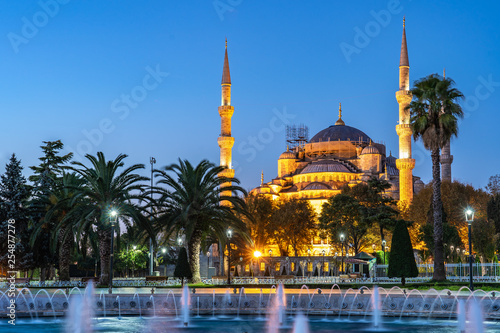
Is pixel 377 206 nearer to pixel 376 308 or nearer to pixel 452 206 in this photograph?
pixel 452 206

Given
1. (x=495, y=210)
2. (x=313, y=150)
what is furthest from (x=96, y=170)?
(x=313, y=150)

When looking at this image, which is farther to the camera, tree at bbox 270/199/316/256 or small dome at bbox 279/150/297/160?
small dome at bbox 279/150/297/160

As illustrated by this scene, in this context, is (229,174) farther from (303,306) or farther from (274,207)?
(303,306)

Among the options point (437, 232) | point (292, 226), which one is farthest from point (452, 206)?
point (437, 232)

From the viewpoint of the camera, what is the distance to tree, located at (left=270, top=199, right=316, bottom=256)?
6112cm

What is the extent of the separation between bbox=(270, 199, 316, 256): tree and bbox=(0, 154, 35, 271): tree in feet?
102

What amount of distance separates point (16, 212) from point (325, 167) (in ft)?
195

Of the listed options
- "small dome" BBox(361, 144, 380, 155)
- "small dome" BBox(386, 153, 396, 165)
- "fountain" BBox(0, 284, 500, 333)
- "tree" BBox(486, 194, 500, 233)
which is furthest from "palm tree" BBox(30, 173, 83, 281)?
"small dome" BBox(386, 153, 396, 165)

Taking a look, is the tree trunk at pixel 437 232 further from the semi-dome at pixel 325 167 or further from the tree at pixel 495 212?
the semi-dome at pixel 325 167

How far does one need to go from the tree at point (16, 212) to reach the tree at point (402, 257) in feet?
60.5

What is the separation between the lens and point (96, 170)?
28.6 m

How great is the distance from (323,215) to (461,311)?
43.5 m

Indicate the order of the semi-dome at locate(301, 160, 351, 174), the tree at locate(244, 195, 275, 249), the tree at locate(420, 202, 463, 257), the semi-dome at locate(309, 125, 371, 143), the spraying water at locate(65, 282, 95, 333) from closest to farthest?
the spraying water at locate(65, 282, 95, 333)
the tree at locate(420, 202, 463, 257)
the tree at locate(244, 195, 275, 249)
the semi-dome at locate(301, 160, 351, 174)
the semi-dome at locate(309, 125, 371, 143)

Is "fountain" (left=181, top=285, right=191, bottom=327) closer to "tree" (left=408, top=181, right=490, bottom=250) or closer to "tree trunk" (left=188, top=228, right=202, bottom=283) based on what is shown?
→ "tree trunk" (left=188, top=228, right=202, bottom=283)
